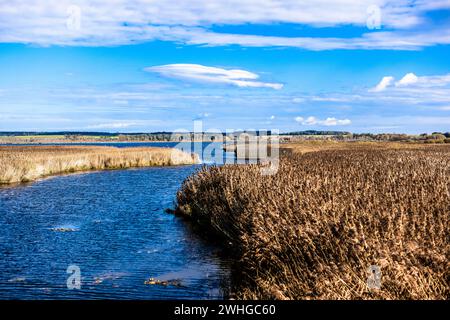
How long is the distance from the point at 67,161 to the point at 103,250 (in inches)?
1276

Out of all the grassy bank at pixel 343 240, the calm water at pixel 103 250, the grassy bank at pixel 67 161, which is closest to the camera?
the grassy bank at pixel 343 240

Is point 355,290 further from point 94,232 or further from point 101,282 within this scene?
point 94,232

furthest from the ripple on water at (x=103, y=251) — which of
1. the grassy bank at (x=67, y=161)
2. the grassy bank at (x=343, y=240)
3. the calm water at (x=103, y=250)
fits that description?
the grassy bank at (x=67, y=161)

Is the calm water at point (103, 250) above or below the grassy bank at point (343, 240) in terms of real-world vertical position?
below

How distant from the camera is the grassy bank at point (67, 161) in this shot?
35969mm

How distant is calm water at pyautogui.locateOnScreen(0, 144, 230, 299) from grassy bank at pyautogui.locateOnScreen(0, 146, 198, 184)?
368 inches

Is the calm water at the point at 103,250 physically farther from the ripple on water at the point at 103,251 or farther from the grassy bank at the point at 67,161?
the grassy bank at the point at 67,161

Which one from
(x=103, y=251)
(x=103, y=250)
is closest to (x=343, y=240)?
(x=103, y=251)

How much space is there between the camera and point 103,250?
48.1 ft

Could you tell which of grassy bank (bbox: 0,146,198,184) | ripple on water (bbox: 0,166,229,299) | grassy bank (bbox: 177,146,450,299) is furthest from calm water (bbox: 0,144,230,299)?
grassy bank (bbox: 0,146,198,184)

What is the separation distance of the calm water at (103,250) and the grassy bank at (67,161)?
936 centimetres
